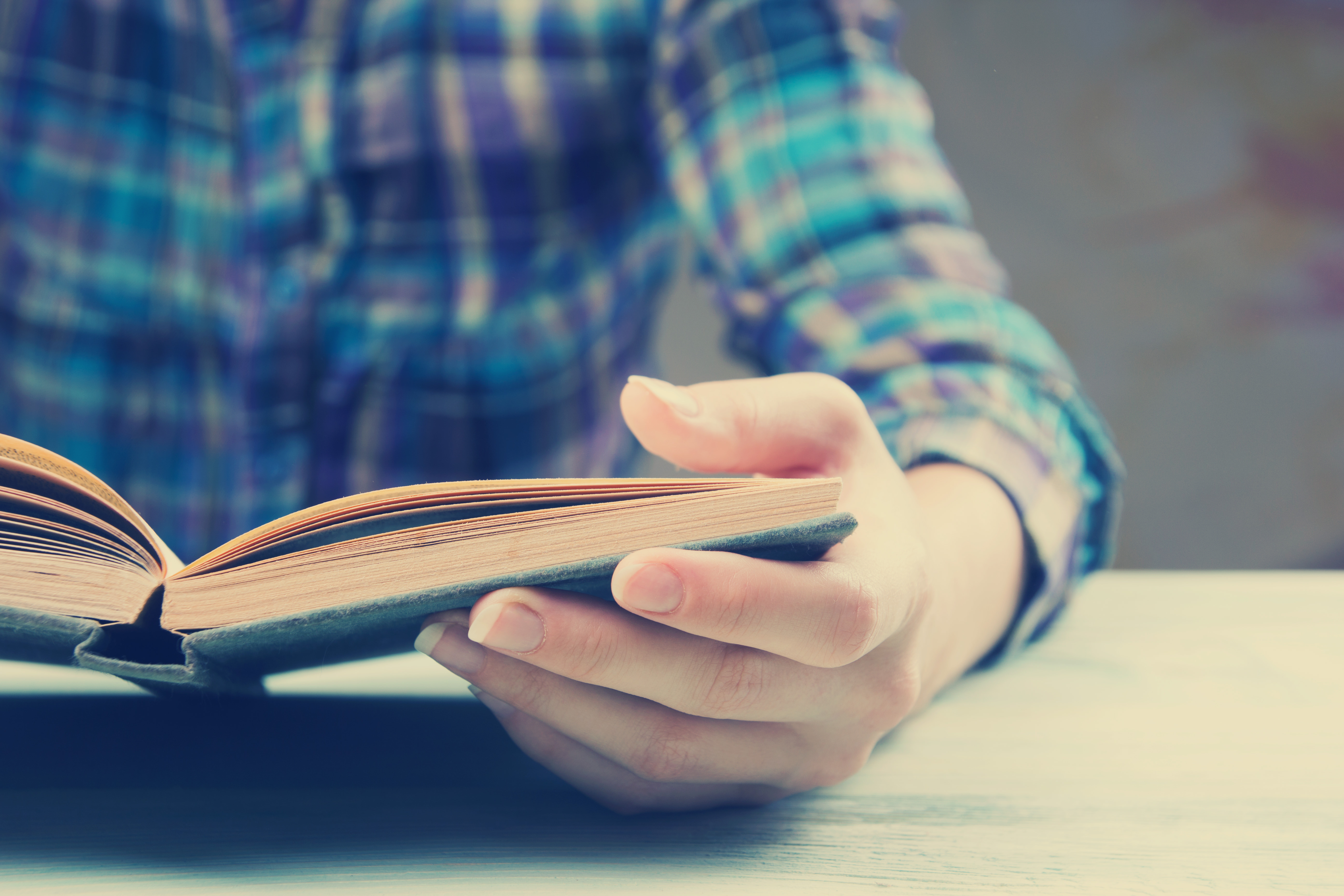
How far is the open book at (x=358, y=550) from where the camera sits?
11.4 inches

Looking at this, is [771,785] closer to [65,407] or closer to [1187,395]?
[65,407]

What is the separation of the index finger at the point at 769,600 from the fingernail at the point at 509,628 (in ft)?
0.11

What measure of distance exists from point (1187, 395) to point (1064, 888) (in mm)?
2784

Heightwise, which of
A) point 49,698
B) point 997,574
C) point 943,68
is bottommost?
point 49,698

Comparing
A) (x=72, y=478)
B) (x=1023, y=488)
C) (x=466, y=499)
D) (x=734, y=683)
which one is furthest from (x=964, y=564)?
(x=72, y=478)

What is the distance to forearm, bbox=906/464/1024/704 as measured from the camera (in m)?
0.48

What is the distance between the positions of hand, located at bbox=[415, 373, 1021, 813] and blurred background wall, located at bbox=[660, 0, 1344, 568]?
215 cm

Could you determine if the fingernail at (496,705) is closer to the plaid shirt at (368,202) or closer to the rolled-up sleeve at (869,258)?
the rolled-up sleeve at (869,258)

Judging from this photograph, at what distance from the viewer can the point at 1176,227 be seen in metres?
2.61

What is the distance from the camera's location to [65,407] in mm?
979

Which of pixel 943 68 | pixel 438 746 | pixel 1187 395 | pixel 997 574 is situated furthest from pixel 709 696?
pixel 1187 395

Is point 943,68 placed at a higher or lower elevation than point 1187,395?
higher

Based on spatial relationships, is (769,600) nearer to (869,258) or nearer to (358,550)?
(358,550)

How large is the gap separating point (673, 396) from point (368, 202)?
70cm
